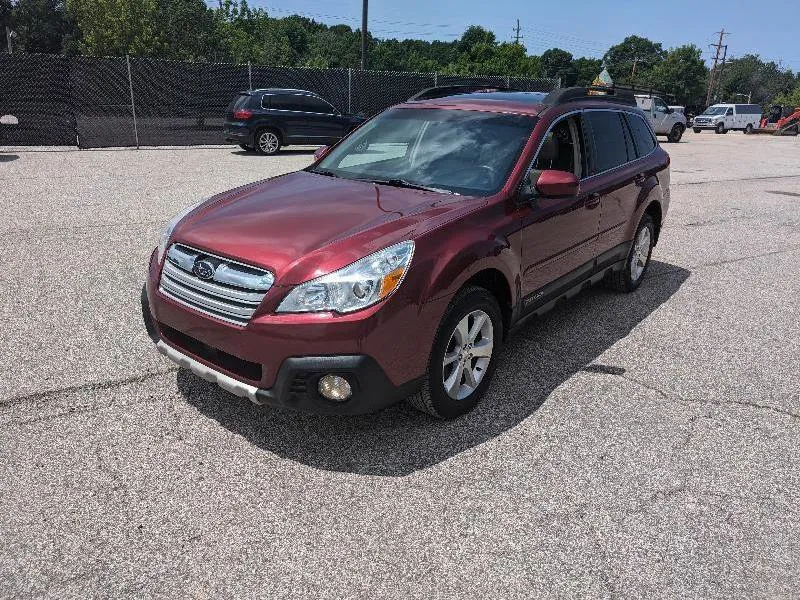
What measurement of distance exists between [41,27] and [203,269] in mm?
99880

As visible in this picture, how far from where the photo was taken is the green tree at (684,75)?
360ft

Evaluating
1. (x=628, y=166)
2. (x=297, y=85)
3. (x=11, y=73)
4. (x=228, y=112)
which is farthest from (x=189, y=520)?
(x=297, y=85)

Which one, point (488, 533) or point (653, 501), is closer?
point (488, 533)

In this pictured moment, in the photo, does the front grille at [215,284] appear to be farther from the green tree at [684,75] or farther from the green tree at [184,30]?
the green tree at [684,75]

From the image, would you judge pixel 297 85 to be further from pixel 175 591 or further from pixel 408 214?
pixel 175 591

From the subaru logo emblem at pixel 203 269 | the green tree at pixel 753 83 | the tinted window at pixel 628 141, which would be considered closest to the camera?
the subaru logo emblem at pixel 203 269

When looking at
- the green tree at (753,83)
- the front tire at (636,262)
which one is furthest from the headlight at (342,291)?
the green tree at (753,83)

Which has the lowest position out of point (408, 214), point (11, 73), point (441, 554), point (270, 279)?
point (441, 554)

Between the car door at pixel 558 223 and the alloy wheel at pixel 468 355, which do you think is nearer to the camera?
the alloy wheel at pixel 468 355

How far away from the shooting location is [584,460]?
319cm

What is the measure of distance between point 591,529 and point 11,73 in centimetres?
1805

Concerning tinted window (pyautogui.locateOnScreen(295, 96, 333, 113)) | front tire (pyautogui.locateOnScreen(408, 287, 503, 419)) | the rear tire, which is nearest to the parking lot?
front tire (pyautogui.locateOnScreen(408, 287, 503, 419))

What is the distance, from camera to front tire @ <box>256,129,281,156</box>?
1603 cm

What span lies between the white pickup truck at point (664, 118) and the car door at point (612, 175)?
23.5 metres
